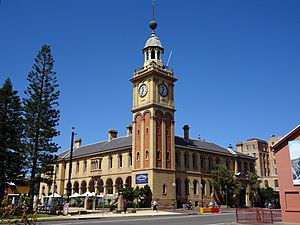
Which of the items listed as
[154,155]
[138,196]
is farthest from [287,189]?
[154,155]

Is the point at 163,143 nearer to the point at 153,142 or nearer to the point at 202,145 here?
the point at 153,142

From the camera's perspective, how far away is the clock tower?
45.1 m

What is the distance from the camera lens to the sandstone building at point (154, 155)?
4591 cm

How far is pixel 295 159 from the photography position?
19141mm

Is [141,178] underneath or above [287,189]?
above

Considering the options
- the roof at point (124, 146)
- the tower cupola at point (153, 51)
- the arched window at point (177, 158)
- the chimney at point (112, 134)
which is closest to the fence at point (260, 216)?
the arched window at point (177, 158)

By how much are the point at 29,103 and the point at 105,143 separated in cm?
2409

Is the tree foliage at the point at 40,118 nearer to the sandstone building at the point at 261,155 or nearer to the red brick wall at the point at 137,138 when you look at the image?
the red brick wall at the point at 137,138

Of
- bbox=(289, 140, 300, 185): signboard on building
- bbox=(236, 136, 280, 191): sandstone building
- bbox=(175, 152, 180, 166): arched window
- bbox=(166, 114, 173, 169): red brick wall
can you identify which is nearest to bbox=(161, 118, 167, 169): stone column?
bbox=(166, 114, 173, 169): red brick wall

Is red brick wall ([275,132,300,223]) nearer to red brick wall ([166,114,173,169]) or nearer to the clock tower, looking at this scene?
the clock tower

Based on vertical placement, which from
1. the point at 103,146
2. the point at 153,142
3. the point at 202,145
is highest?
the point at 202,145

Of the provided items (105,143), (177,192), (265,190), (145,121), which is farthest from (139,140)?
(265,190)

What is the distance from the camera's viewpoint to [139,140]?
1884 inches

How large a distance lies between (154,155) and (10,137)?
61.6 ft
